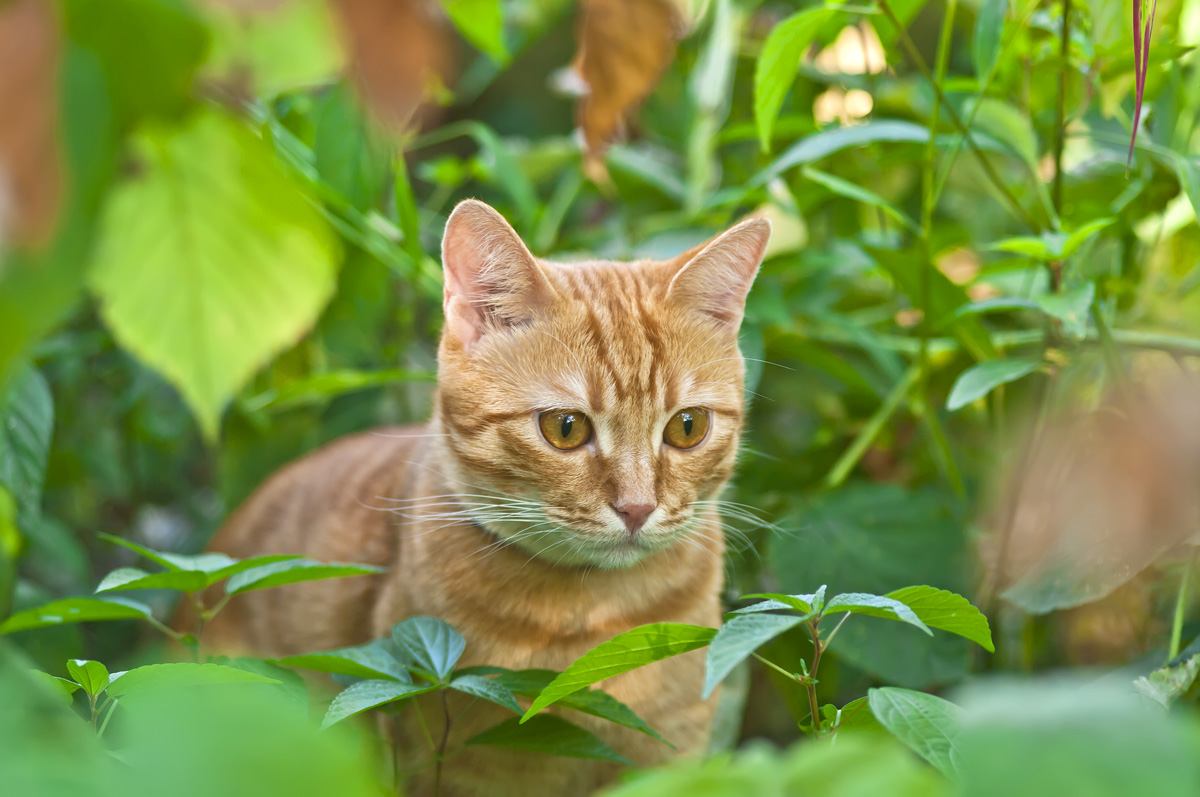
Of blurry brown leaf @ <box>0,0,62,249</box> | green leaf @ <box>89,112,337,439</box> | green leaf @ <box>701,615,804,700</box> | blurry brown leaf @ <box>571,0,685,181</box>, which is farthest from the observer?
blurry brown leaf @ <box>571,0,685,181</box>

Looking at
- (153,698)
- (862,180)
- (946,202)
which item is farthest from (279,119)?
(946,202)

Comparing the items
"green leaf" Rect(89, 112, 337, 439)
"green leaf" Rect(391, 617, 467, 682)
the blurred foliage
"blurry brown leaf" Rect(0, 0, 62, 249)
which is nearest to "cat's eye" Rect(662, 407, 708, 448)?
the blurred foliage

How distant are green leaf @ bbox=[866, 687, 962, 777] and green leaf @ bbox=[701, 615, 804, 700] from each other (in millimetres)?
100

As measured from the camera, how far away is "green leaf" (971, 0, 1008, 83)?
146cm

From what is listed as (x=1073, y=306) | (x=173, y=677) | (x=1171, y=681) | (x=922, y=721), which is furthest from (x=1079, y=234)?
(x=173, y=677)

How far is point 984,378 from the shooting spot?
4.49 ft

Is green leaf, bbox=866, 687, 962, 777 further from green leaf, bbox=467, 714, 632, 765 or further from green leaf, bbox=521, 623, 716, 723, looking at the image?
green leaf, bbox=467, 714, 632, 765

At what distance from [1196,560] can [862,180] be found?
45.0 inches

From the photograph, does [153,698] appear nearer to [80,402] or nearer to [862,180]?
[862,180]

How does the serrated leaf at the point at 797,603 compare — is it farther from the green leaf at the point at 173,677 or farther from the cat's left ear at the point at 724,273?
the cat's left ear at the point at 724,273

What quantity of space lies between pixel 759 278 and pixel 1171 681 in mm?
1051

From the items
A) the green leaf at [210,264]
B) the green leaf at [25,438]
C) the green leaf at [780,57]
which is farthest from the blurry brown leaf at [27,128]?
the green leaf at [780,57]

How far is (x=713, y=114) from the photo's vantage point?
2.10m

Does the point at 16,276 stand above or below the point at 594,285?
above
